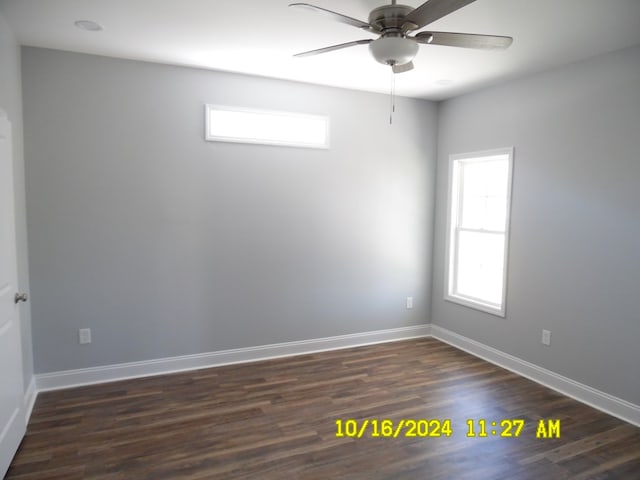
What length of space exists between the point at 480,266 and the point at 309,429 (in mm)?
2562

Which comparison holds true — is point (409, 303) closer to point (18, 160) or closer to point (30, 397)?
point (30, 397)

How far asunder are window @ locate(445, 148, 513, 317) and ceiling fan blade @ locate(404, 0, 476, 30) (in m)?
2.29

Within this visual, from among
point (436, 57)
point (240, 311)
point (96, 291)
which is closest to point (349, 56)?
point (436, 57)

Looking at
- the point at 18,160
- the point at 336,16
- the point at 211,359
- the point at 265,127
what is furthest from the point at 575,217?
the point at 18,160

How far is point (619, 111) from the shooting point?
2.99m

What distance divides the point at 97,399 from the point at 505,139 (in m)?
4.15

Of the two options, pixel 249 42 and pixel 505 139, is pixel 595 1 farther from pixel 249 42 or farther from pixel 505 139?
pixel 249 42

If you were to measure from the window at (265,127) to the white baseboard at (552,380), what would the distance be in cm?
254

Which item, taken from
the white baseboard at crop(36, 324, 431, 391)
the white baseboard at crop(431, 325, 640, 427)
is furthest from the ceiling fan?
the white baseboard at crop(36, 324, 431, 391)

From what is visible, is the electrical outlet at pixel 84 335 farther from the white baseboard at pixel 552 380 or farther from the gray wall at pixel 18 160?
the white baseboard at pixel 552 380

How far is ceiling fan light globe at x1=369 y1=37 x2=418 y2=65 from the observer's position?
6.55 ft

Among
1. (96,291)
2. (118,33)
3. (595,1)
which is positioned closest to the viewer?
(595,1)

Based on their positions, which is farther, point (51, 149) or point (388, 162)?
point (388, 162)

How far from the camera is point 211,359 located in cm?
384
